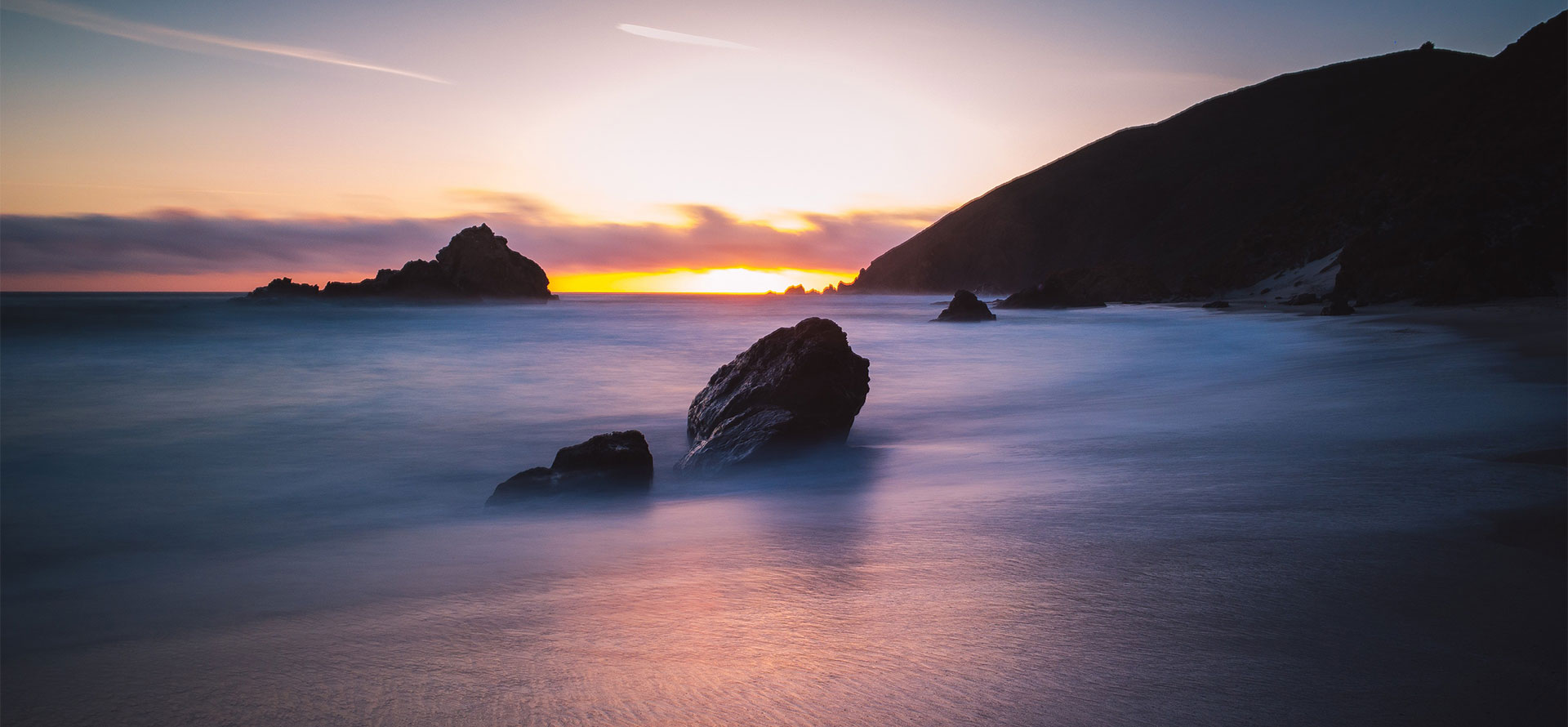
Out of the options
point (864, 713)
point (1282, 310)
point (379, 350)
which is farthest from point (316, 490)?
point (1282, 310)

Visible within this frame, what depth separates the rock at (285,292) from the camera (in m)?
61.8

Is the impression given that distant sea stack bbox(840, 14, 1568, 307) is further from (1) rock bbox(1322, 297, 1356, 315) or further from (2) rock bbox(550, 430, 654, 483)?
(2) rock bbox(550, 430, 654, 483)

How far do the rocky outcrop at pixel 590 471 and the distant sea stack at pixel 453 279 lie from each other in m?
69.1

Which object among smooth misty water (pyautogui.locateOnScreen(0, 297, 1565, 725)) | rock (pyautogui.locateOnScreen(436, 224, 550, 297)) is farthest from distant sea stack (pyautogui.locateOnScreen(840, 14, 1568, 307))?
rock (pyautogui.locateOnScreen(436, 224, 550, 297))

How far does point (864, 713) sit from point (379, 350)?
73.2ft

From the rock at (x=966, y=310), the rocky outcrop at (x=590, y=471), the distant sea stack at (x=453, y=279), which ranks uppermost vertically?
the distant sea stack at (x=453, y=279)

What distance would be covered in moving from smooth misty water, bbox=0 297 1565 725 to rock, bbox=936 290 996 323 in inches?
1067

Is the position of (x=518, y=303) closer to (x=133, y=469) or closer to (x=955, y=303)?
(x=955, y=303)

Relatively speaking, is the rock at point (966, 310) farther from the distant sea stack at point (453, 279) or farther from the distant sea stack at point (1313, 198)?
the distant sea stack at point (453, 279)

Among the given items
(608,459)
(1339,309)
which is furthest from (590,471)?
(1339,309)

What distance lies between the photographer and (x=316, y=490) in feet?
21.2

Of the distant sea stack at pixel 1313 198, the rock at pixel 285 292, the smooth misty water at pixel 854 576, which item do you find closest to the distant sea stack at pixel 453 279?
the rock at pixel 285 292

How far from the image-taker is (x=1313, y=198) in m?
46.9

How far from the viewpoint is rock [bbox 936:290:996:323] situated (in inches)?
1415
